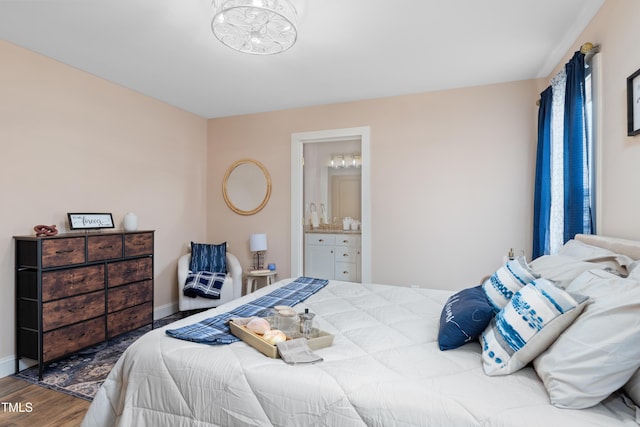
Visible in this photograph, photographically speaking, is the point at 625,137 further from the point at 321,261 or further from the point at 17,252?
the point at 17,252

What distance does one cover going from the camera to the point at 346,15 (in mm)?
2262

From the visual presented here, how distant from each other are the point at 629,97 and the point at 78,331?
4.12 meters

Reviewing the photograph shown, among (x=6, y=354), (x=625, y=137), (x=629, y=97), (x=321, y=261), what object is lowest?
(x=6, y=354)

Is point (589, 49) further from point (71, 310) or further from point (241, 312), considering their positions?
point (71, 310)

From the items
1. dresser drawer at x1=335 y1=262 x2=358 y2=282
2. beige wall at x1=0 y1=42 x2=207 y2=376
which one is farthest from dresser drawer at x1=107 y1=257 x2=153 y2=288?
dresser drawer at x1=335 y1=262 x2=358 y2=282

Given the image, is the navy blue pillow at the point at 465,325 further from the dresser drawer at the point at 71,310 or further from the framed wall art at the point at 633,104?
the dresser drawer at the point at 71,310

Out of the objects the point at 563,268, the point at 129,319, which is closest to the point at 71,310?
the point at 129,319

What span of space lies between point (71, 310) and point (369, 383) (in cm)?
269

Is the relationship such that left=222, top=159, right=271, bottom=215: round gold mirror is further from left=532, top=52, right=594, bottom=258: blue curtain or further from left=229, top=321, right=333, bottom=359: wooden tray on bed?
left=532, top=52, right=594, bottom=258: blue curtain

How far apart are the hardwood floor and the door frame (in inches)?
98.6

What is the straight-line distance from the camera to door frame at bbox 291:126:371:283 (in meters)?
3.96

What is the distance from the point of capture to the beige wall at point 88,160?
2646mm

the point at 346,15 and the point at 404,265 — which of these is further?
the point at 404,265

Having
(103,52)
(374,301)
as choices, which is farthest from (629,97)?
(103,52)
